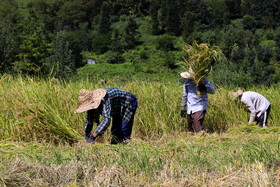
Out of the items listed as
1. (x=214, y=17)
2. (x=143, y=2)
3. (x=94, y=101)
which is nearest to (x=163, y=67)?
(x=214, y=17)

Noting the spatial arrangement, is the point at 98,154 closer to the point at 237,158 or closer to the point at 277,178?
the point at 237,158

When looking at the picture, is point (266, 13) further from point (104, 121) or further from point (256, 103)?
point (104, 121)

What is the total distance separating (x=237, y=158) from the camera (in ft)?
9.75

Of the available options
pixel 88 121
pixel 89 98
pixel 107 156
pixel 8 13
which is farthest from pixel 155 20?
pixel 107 156

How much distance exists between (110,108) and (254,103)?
3.15m

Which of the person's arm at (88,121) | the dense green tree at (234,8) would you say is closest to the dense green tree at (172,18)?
the dense green tree at (234,8)

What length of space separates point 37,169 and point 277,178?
2.13 metres

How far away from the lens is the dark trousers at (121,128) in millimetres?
3926

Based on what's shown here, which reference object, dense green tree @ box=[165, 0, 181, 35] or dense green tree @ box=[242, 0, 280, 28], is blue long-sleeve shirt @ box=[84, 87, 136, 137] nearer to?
dense green tree @ box=[242, 0, 280, 28]

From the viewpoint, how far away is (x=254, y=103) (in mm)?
5512

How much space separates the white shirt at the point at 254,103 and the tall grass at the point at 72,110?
1.16ft

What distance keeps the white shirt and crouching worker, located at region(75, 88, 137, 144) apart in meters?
2.38

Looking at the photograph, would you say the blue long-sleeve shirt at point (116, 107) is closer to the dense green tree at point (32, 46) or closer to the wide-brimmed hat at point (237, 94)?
the wide-brimmed hat at point (237, 94)

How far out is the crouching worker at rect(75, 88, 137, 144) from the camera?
3.43 metres
